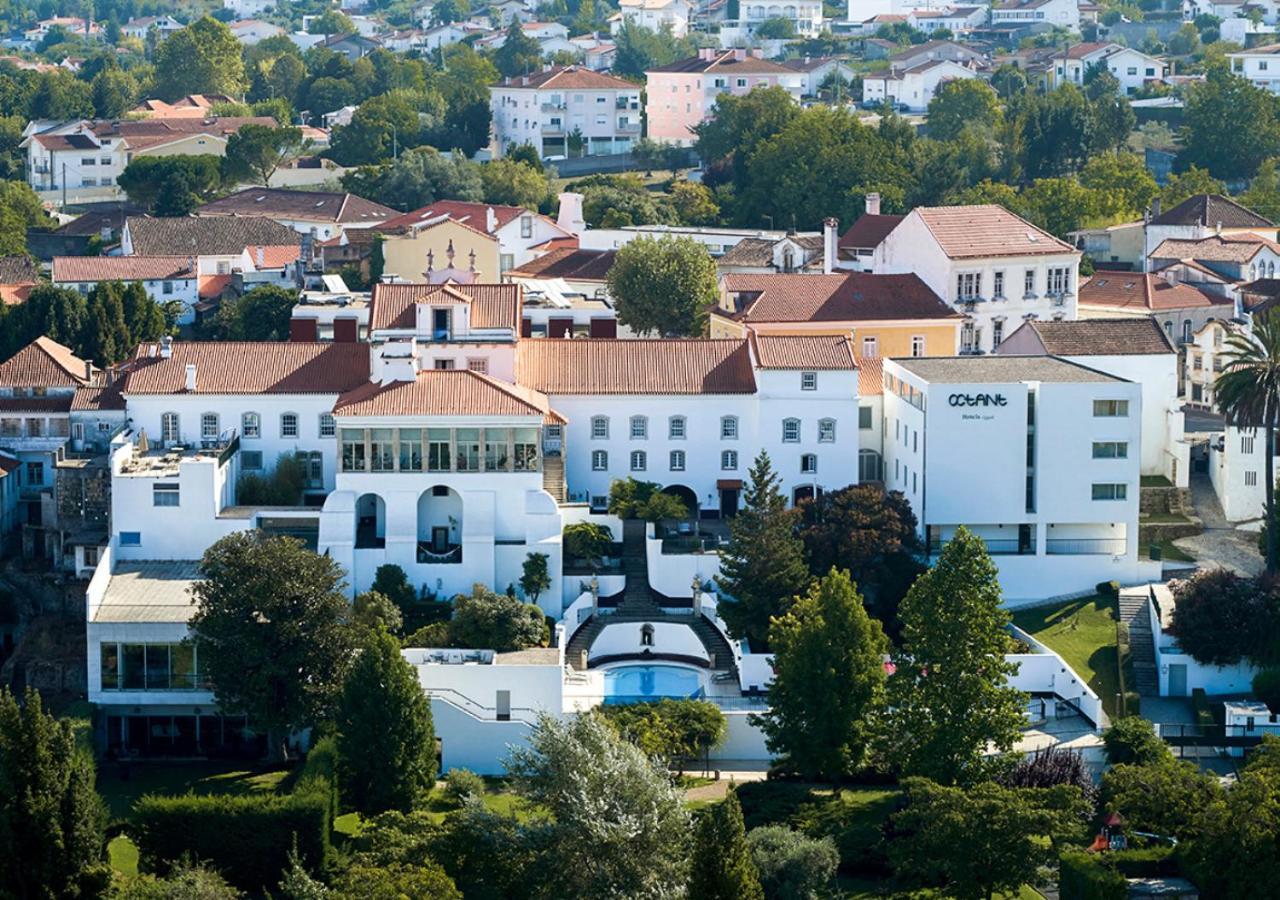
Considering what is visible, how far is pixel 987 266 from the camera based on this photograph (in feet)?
273

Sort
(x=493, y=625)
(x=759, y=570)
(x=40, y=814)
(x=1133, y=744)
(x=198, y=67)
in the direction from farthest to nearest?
(x=198, y=67), (x=759, y=570), (x=493, y=625), (x=1133, y=744), (x=40, y=814)

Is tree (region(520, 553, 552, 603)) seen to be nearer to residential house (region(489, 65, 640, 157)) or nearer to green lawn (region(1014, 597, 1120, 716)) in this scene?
green lawn (region(1014, 597, 1120, 716))

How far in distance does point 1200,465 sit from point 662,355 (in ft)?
49.2

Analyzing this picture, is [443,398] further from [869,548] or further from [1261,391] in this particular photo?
[1261,391]

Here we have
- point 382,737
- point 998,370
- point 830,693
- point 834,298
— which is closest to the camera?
point 382,737

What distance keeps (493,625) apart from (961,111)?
71.0 meters

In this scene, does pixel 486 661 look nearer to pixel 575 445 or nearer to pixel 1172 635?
pixel 575 445

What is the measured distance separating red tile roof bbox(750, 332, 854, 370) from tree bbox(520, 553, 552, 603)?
837cm

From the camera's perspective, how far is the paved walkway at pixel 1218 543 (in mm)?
69500

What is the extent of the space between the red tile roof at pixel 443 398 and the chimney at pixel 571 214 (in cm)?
3808

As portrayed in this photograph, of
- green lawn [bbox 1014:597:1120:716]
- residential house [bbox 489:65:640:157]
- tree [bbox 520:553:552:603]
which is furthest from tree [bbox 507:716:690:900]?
residential house [bbox 489:65:640:157]

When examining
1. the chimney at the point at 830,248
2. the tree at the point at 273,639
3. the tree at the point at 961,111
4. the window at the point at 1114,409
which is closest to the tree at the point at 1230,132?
the tree at the point at 961,111

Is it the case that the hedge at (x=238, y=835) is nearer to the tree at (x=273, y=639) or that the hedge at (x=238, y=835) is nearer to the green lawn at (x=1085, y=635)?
the tree at (x=273, y=639)

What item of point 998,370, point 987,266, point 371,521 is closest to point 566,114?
point 987,266
